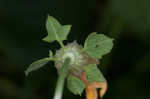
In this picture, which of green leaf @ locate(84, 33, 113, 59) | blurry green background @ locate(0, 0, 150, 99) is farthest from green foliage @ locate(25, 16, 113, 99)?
blurry green background @ locate(0, 0, 150, 99)

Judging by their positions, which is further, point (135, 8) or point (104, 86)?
point (135, 8)

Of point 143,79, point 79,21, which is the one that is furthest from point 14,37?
point 143,79

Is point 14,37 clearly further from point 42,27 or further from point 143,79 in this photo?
point 143,79

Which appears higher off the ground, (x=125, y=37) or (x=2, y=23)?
(x=2, y=23)

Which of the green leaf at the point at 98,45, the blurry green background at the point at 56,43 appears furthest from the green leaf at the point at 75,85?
the blurry green background at the point at 56,43

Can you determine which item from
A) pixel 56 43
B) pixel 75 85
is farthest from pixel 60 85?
pixel 56 43

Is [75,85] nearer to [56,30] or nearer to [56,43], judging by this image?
[56,30]

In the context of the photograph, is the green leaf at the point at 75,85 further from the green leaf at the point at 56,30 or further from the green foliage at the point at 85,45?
the green leaf at the point at 56,30
